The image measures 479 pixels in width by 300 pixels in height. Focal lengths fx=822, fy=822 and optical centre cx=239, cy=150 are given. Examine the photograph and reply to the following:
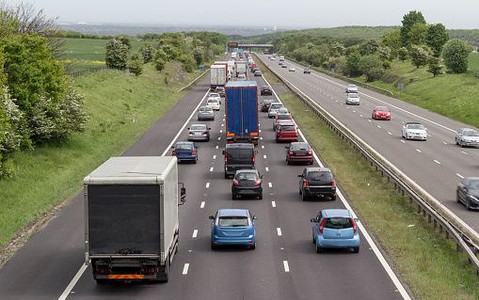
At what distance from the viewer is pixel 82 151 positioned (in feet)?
177

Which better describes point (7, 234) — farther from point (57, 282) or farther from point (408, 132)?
point (408, 132)

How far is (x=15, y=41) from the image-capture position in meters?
51.3

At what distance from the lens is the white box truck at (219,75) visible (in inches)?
4592

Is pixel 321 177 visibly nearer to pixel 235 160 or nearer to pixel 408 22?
pixel 235 160

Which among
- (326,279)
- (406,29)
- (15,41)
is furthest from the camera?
(406,29)

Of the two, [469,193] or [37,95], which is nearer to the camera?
[469,193]

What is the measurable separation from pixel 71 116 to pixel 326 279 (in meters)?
33.8

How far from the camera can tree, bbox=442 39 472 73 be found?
121m

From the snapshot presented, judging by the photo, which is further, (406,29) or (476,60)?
(406,29)

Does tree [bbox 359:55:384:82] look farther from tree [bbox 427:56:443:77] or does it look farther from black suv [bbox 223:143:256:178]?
black suv [bbox 223:143:256:178]

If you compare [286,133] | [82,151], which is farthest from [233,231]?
[286,133]

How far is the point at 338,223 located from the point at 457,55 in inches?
3995

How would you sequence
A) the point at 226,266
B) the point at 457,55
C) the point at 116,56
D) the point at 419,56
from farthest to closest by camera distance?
the point at 419,56 < the point at 116,56 < the point at 457,55 < the point at 226,266

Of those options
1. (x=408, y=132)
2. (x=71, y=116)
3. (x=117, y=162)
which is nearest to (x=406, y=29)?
(x=408, y=132)
